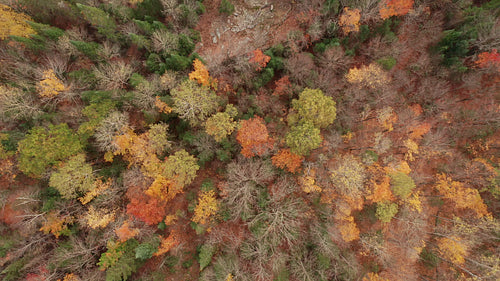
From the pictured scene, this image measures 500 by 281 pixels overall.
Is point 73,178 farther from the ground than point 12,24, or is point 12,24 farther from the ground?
point 12,24

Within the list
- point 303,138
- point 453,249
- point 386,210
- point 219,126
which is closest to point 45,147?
point 219,126

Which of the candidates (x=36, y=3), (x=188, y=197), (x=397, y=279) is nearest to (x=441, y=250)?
(x=397, y=279)

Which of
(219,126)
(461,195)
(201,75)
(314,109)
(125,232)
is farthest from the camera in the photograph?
(201,75)

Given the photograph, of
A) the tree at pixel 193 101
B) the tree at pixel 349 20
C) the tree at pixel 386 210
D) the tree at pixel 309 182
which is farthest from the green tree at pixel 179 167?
the tree at pixel 349 20

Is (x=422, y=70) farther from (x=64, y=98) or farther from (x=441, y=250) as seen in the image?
(x=64, y=98)

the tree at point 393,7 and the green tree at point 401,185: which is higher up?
the tree at point 393,7

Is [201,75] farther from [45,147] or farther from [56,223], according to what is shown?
[56,223]

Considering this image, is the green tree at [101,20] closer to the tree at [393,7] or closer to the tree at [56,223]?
the tree at [56,223]

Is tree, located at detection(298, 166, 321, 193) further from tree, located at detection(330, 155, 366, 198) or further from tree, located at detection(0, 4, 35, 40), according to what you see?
tree, located at detection(0, 4, 35, 40)

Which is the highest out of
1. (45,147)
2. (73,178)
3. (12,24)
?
(12,24)
